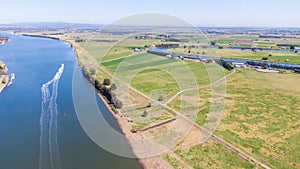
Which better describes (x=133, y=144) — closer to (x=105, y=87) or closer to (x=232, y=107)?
(x=232, y=107)

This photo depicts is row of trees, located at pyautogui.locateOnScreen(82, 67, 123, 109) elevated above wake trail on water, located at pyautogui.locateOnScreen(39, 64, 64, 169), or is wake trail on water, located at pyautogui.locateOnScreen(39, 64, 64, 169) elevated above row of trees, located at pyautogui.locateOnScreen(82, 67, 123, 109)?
row of trees, located at pyautogui.locateOnScreen(82, 67, 123, 109)

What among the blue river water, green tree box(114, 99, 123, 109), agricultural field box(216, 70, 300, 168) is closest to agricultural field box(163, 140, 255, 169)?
agricultural field box(216, 70, 300, 168)

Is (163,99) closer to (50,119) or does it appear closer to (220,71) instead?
(50,119)

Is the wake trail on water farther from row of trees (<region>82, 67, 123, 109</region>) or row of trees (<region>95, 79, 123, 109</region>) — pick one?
row of trees (<region>95, 79, 123, 109</region>)

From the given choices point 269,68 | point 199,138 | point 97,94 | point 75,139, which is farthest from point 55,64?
point 269,68

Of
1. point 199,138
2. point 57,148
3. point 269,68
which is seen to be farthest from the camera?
point 269,68

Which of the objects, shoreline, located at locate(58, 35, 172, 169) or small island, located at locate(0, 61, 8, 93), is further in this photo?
small island, located at locate(0, 61, 8, 93)

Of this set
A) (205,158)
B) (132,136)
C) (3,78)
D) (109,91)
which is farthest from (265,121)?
(3,78)

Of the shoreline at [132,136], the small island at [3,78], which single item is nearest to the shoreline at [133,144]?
the shoreline at [132,136]
